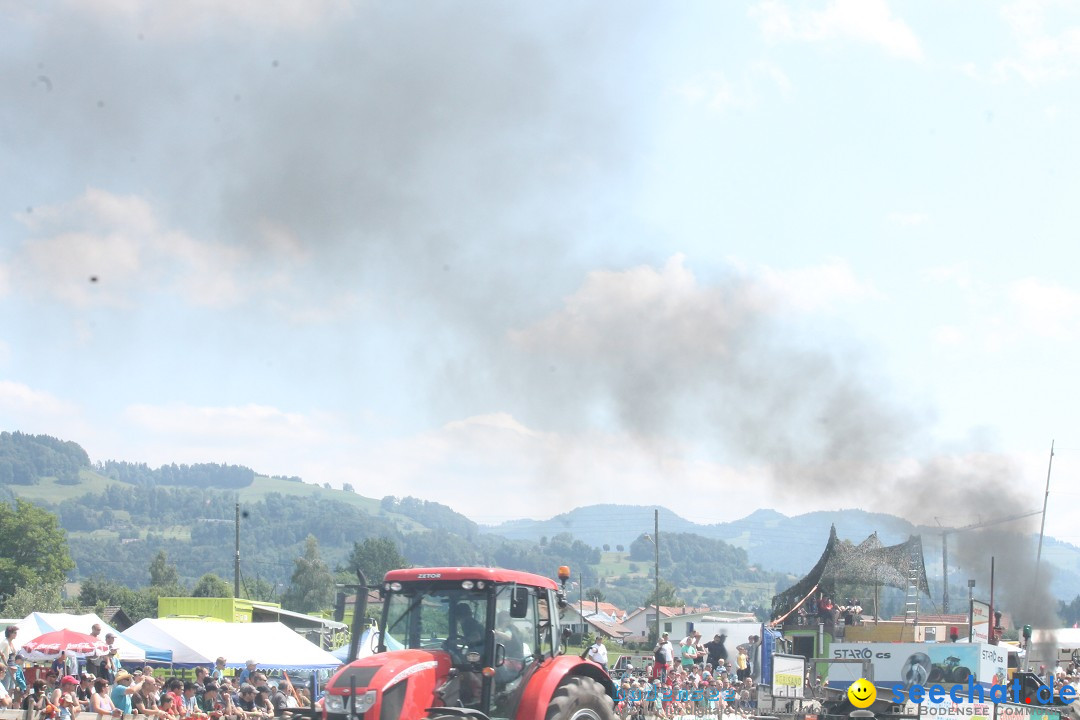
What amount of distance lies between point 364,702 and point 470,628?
144 centimetres

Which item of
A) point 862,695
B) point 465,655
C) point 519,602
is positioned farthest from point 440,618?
point 862,695

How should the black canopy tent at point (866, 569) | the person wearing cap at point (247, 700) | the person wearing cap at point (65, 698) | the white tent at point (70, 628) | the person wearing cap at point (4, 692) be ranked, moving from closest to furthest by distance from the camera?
the person wearing cap at point (65, 698) → the person wearing cap at point (4, 692) → the person wearing cap at point (247, 700) → the white tent at point (70, 628) → the black canopy tent at point (866, 569)

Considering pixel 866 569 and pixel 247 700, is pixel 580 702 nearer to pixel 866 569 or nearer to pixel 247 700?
pixel 247 700

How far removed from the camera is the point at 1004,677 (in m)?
23.7

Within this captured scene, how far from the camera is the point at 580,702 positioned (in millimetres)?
Answer: 12820

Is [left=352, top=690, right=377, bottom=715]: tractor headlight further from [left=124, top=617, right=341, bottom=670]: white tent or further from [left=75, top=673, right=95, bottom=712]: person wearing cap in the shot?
[left=124, top=617, right=341, bottom=670]: white tent

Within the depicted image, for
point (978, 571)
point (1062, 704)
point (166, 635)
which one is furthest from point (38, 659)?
Result: point (978, 571)

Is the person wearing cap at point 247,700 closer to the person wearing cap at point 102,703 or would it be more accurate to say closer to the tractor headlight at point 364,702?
the person wearing cap at point 102,703

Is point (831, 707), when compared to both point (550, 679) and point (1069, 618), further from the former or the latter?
point (1069, 618)

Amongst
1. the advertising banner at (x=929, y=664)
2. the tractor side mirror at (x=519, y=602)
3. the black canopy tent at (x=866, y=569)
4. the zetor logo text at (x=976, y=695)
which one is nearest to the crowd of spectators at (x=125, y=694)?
the tractor side mirror at (x=519, y=602)

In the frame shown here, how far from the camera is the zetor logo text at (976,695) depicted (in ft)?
56.7

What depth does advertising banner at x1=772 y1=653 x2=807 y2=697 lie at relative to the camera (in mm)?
22062

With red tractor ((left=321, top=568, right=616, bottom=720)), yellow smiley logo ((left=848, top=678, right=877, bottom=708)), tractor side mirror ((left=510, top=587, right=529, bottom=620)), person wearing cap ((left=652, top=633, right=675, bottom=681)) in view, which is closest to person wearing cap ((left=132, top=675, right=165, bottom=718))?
red tractor ((left=321, top=568, right=616, bottom=720))

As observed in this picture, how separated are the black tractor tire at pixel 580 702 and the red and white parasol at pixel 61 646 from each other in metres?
11.8
